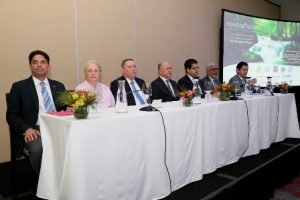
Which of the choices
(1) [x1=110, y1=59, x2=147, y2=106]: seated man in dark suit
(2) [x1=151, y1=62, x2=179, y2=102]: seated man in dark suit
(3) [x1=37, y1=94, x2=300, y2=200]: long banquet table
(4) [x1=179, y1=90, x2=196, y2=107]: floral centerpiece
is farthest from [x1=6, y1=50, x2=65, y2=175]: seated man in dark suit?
(2) [x1=151, y1=62, x2=179, y2=102]: seated man in dark suit

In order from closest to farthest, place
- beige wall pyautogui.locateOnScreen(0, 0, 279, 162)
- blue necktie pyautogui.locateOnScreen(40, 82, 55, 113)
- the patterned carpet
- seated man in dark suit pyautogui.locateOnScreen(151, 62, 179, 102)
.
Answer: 1. blue necktie pyautogui.locateOnScreen(40, 82, 55, 113)
2. the patterned carpet
3. beige wall pyautogui.locateOnScreen(0, 0, 279, 162)
4. seated man in dark suit pyautogui.locateOnScreen(151, 62, 179, 102)

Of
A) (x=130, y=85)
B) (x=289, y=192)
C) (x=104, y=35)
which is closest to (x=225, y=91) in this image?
(x=130, y=85)

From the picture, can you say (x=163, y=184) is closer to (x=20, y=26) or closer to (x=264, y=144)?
(x=264, y=144)

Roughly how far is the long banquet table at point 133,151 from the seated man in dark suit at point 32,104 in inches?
11.7

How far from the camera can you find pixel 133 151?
1800mm

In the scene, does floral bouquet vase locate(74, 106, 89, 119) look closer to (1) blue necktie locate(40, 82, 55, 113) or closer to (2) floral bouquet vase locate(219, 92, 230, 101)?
(1) blue necktie locate(40, 82, 55, 113)

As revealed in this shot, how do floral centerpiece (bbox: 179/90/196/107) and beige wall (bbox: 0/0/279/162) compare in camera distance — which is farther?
beige wall (bbox: 0/0/279/162)

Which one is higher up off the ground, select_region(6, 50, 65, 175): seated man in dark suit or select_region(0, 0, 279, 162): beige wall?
select_region(0, 0, 279, 162): beige wall

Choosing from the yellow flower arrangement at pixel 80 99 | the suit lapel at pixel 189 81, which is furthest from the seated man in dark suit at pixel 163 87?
the yellow flower arrangement at pixel 80 99

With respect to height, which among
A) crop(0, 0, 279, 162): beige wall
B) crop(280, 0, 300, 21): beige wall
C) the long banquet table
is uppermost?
crop(280, 0, 300, 21): beige wall

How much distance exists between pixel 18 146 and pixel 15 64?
1173 mm

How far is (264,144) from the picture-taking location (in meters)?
3.12

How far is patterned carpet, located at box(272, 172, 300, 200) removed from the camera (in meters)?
2.68

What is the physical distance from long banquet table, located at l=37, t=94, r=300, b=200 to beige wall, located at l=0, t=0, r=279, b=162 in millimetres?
1578
